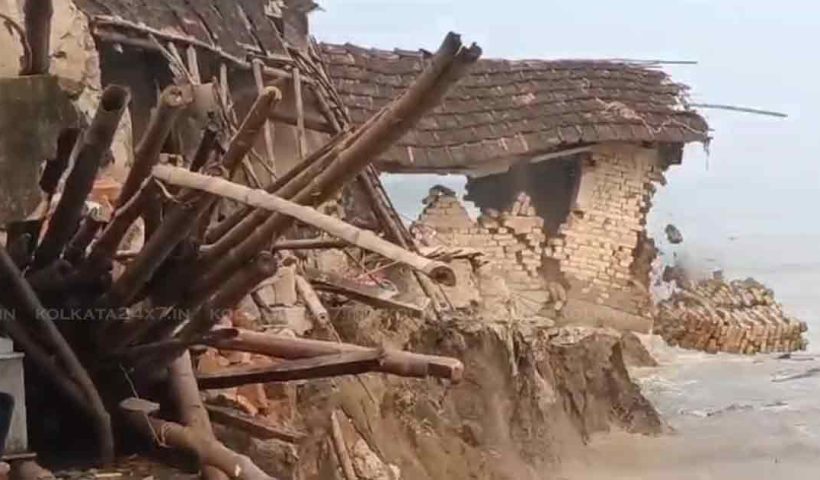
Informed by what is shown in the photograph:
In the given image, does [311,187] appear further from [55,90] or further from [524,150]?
[524,150]

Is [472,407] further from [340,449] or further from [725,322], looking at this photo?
[725,322]

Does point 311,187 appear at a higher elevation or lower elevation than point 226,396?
higher

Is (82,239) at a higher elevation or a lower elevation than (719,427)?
higher

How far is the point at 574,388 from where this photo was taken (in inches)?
362

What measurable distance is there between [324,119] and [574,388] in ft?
8.98

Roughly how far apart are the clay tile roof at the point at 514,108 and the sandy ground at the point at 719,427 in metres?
2.19

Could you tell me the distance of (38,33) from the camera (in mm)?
3369

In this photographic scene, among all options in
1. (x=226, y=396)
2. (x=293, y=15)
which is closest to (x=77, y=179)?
(x=226, y=396)

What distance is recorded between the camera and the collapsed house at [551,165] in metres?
11.8

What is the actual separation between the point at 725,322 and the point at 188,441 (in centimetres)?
1103

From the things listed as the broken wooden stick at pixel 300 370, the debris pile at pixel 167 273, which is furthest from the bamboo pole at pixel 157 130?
the broken wooden stick at pixel 300 370

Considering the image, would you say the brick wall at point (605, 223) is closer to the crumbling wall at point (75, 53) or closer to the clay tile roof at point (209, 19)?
the clay tile roof at point (209, 19)

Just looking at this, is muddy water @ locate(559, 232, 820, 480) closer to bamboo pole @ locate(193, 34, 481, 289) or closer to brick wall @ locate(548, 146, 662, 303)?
brick wall @ locate(548, 146, 662, 303)

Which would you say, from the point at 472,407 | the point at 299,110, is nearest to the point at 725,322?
the point at 472,407
